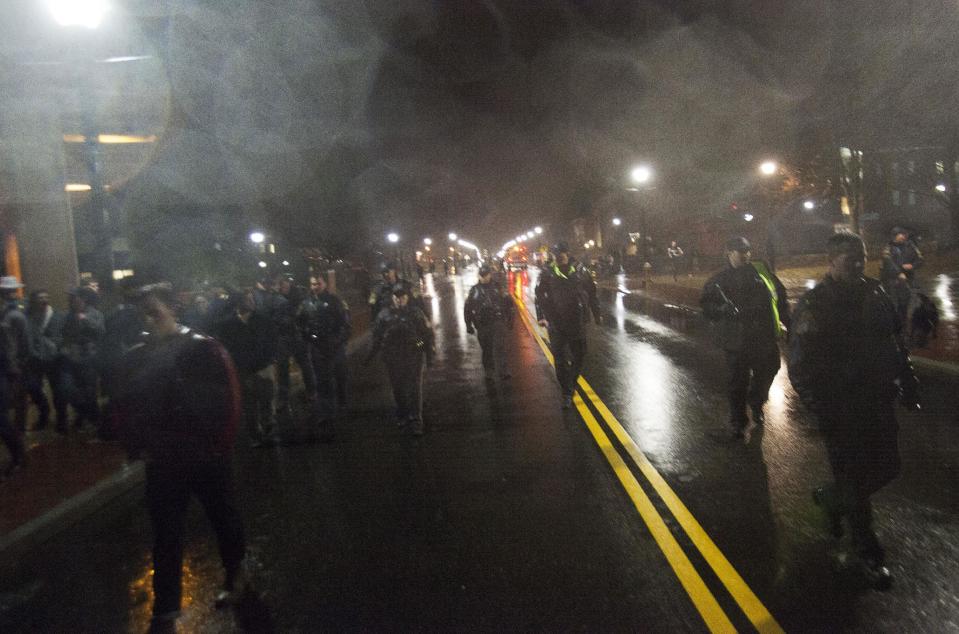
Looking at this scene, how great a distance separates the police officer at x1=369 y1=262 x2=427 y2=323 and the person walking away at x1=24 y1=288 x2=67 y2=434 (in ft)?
12.0

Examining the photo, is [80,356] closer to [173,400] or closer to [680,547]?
[173,400]

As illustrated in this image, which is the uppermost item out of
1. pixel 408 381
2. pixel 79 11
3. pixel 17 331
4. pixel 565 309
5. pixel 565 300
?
pixel 79 11

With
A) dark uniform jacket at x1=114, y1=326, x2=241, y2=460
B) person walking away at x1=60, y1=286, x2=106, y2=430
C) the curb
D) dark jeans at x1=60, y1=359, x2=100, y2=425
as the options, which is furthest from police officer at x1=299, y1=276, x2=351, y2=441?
dark uniform jacket at x1=114, y1=326, x2=241, y2=460

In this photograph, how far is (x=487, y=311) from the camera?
11445mm

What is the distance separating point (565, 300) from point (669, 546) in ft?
14.8

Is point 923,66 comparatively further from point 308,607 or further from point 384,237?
point 308,607

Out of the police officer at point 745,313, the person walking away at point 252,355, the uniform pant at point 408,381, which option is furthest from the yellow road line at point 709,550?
the person walking away at point 252,355

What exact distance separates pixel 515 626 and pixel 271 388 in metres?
4.99

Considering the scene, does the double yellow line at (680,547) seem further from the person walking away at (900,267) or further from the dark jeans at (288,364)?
the person walking away at (900,267)

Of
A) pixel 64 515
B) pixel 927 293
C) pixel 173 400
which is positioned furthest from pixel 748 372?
pixel 927 293

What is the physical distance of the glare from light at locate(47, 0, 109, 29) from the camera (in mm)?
7918

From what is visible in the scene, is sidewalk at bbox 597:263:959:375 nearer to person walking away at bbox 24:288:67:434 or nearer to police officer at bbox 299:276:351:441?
police officer at bbox 299:276:351:441

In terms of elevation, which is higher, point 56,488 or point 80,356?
point 80,356

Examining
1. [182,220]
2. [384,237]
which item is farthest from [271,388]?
[384,237]
